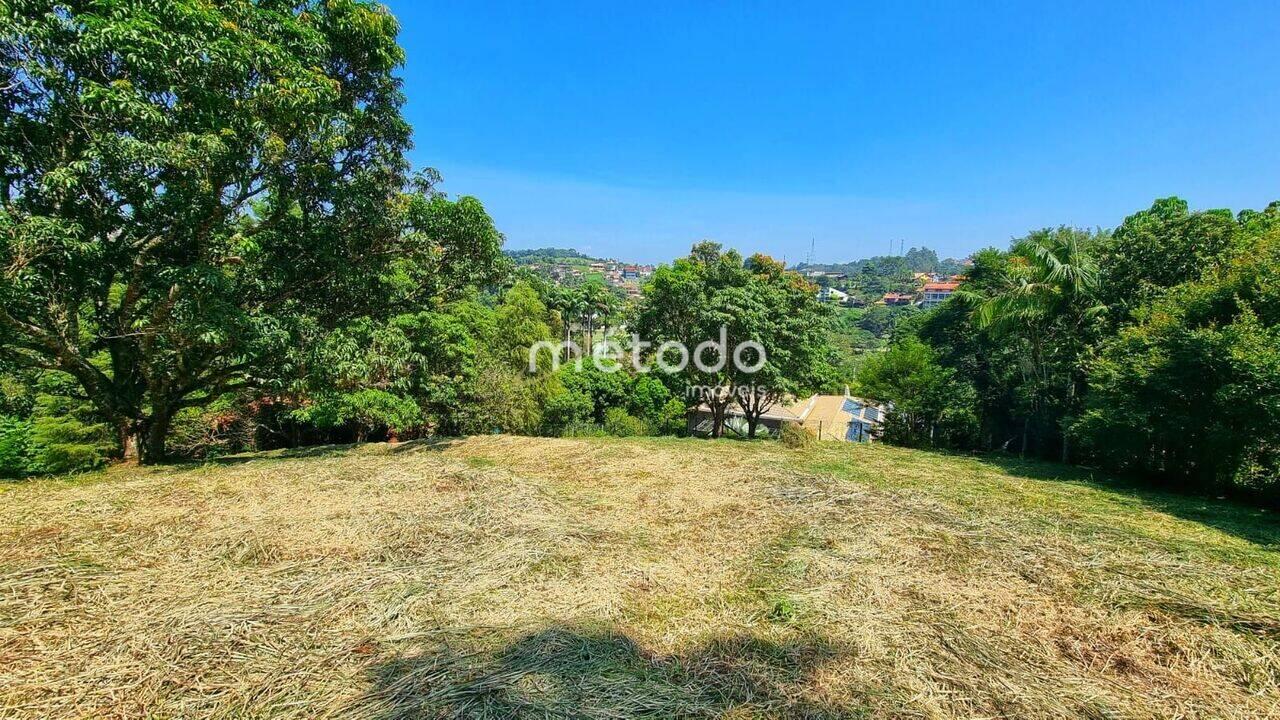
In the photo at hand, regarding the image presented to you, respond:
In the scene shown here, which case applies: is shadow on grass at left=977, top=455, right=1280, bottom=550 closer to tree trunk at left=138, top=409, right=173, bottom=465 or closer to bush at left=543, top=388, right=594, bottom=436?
bush at left=543, top=388, right=594, bottom=436

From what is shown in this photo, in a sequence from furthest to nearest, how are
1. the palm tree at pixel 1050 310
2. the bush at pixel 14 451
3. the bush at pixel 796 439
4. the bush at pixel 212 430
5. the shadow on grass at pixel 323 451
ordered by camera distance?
the palm tree at pixel 1050 310 → the bush at pixel 796 439 → the bush at pixel 212 430 → the shadow on grass at pixel 323 451 → the bush at pixel 14 451

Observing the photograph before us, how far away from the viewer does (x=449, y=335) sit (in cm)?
1284

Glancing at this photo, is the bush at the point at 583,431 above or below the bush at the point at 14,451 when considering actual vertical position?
below

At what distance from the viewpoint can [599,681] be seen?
2242mm

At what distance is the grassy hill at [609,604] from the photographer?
2.16 meters

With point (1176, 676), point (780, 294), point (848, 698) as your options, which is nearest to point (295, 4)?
point (848, 698)

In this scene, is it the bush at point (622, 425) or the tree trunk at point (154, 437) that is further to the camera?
the bush at point (622, 425)

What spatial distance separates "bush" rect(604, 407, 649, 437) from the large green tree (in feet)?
27.3

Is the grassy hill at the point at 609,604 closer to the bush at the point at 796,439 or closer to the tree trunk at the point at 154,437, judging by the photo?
the tree trunk at the point at 154,437

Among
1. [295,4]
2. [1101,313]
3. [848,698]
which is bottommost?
[848,698]

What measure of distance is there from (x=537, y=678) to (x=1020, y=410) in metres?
13.5

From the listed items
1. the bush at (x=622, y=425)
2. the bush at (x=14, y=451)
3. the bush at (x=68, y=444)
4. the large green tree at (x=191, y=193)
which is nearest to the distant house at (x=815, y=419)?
the bush at (x=622, y=425)

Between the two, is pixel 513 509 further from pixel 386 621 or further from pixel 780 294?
pixel 780 294

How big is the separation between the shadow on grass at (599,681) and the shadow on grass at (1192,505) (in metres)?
4.83
